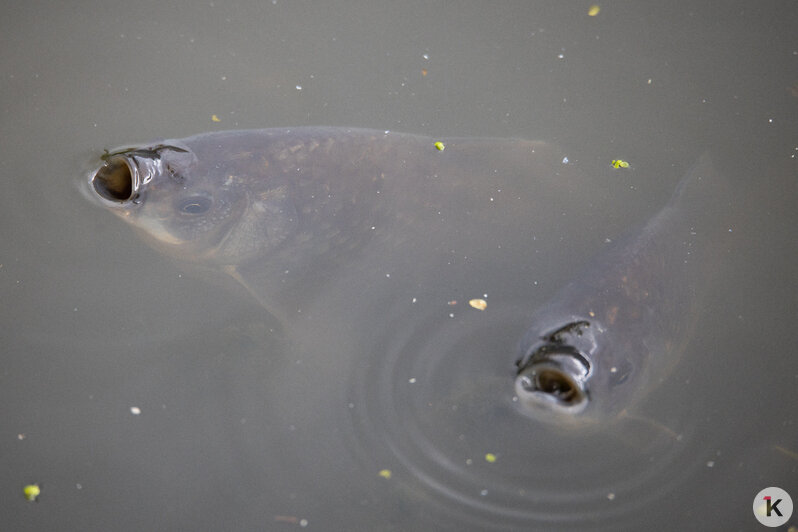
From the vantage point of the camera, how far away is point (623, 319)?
2391mm

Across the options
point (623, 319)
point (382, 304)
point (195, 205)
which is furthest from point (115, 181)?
point (623, 319)

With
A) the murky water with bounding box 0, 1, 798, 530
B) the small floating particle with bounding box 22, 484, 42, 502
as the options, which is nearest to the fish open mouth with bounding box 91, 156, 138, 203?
the murky water with bounding box 0, 1, 798, 530

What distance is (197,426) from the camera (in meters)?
2.35

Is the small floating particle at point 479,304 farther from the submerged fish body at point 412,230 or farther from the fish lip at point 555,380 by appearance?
the fish lip at point 555,380

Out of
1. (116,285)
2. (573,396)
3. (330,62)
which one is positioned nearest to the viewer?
(573,396)

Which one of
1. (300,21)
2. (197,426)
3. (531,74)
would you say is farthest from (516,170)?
(197,426)

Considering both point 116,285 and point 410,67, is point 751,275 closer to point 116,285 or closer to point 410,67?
point 410,67

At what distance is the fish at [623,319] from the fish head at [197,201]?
3.66 feet

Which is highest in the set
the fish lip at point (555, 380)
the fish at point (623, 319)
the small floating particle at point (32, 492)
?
the fish at point (623, 319)

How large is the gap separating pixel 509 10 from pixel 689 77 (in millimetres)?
1010

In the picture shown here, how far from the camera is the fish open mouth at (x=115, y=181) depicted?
258 cm

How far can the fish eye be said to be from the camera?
2514 mm

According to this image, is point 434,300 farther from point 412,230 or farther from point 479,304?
point 412,230

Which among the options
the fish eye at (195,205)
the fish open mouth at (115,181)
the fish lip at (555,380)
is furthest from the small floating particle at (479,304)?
the fish open mouth at (115,181)
